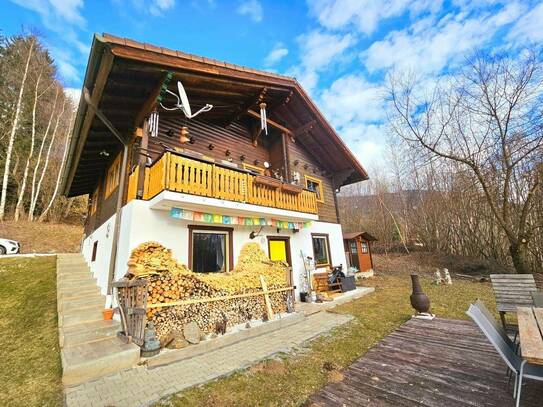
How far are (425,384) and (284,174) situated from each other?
334 inches

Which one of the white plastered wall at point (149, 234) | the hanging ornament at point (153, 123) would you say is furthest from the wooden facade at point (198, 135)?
the white plastered wall at point (149, 234)

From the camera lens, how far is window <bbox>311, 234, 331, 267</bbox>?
11383 mm

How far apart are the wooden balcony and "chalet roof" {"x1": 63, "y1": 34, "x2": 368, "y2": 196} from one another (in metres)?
1.91

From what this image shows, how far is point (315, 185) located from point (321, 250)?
137 inches

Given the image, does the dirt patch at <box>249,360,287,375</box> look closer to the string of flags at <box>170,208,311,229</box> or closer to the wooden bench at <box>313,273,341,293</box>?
the string of flags at <box>170,208,311,229</box>

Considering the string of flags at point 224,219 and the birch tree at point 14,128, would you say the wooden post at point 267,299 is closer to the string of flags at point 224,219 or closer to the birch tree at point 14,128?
the string of flags at point 224,219

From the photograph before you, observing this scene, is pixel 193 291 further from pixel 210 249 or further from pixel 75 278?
pixel 75 278

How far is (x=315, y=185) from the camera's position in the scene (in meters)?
13.1

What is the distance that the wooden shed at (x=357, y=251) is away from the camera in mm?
15672

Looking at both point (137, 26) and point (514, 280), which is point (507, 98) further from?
point (137, 26)

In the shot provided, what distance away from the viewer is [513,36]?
31.1 ft

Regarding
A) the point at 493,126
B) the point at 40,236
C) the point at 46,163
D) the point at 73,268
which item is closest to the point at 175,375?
the point at 73,268

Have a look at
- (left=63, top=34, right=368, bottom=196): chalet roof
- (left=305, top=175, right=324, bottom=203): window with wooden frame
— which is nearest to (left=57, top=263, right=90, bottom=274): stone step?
(left=63, top=34, right=368, bottom=196): chalet roof

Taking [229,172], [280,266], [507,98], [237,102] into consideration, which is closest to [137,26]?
[237,102]
